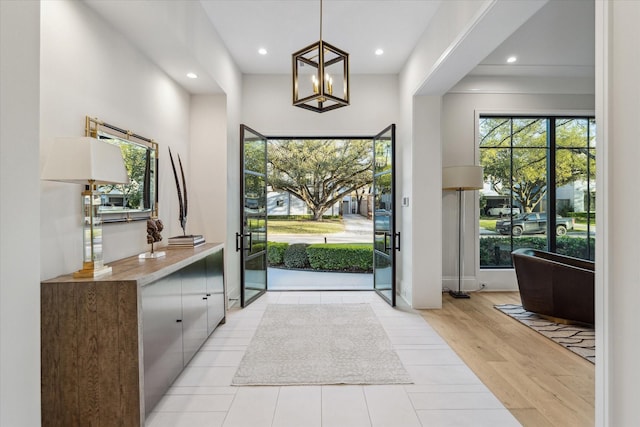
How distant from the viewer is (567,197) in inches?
201

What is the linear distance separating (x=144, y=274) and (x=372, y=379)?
1.71 meters

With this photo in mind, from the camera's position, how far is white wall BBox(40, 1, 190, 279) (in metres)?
1.98

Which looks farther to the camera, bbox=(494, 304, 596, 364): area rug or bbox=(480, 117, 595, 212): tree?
bbox=(480, 117, 595, 212): tree

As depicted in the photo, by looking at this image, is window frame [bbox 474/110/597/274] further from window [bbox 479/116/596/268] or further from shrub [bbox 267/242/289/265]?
shrub [bbox 267/242/289/265]

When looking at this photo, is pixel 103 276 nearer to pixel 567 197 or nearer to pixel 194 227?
pixel 194 227

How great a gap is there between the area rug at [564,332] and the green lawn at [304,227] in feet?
18.7

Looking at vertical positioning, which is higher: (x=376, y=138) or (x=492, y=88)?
(x=492, y=88)

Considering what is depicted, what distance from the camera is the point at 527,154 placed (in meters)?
5.07

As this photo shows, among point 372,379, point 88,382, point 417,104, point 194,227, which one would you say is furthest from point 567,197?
point 88,382

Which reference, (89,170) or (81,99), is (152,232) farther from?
(81,99)
